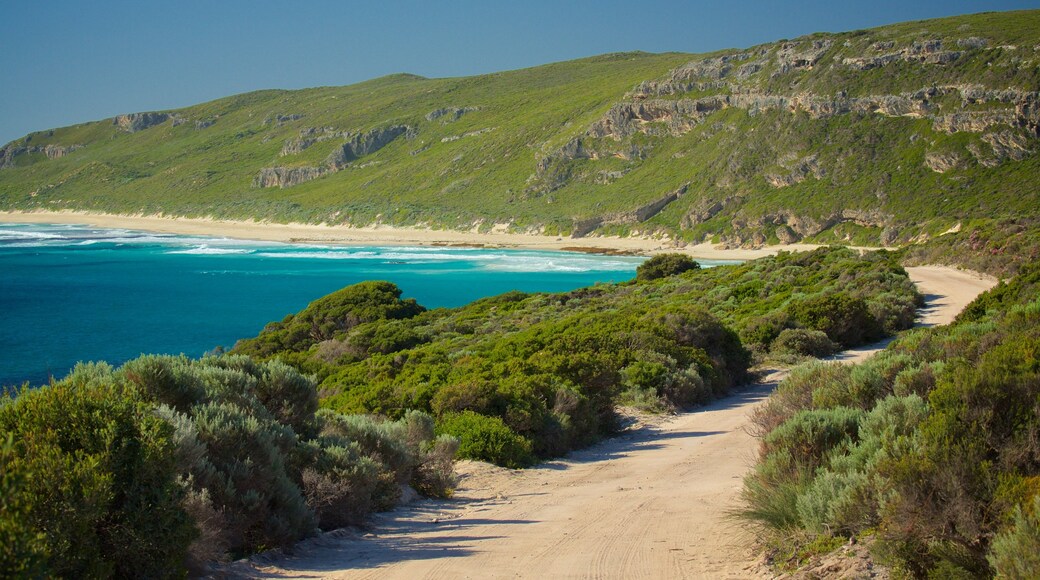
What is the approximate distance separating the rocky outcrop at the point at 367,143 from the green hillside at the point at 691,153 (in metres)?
0.26

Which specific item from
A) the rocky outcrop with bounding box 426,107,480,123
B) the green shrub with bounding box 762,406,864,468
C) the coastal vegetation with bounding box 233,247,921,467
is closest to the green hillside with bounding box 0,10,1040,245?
the rocky outcrop with bounding box 426,107,480,123

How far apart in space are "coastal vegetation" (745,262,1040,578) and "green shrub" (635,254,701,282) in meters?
34.0

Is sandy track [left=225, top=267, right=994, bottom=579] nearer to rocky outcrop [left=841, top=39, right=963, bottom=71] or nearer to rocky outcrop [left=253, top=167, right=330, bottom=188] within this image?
rocky outcrop [left=841, top=39, right=963, bottom=71]

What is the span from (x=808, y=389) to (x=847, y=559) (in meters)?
3.46

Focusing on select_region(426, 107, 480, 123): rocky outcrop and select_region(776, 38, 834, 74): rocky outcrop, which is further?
select_region(426, 107, 480, 123): rocky outcrop

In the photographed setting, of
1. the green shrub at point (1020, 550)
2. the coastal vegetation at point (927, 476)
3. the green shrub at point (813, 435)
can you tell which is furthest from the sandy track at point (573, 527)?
the green shrub at point (1020, 550)

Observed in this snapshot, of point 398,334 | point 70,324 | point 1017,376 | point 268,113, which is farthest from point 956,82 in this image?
point 268,113

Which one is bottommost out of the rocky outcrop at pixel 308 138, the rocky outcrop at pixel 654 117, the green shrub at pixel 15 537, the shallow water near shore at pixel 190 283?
the shallow water near shore at pixel 190 283

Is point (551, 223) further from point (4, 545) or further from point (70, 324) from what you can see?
point (4, 545)

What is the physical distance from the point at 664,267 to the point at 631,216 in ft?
140

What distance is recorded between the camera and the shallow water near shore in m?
33.0

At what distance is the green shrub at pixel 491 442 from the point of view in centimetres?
907

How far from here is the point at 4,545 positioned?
2.96 metres

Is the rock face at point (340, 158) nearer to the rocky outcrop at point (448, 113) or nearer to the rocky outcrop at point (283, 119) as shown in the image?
the rocky outcrop at point (448, 113)
